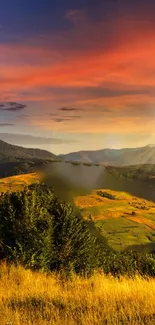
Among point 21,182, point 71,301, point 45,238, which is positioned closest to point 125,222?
point 21,182

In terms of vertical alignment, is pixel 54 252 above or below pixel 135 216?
above

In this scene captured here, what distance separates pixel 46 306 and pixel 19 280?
13.9 ft

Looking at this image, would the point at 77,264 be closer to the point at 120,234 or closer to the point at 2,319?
the point at 2,319

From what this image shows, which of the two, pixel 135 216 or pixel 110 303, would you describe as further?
pixel 135 216

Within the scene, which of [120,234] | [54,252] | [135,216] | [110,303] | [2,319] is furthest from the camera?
[135,216]

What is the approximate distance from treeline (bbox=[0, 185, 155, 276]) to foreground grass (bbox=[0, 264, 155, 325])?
1.30 meters

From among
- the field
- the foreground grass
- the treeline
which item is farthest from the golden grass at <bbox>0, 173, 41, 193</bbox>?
the field

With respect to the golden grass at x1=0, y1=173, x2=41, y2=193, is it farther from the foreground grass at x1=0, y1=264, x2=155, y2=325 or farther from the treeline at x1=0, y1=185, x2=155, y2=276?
the foreground grass at x1=0, y1=264, x2=155, y2=325

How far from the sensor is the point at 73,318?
7.94 m

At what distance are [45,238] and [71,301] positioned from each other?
5.24 metres

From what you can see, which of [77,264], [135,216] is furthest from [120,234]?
[77,264]

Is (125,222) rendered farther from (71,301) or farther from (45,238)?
(71,301)

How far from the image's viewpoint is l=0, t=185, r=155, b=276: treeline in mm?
14461

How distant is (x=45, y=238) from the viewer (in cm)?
1442
